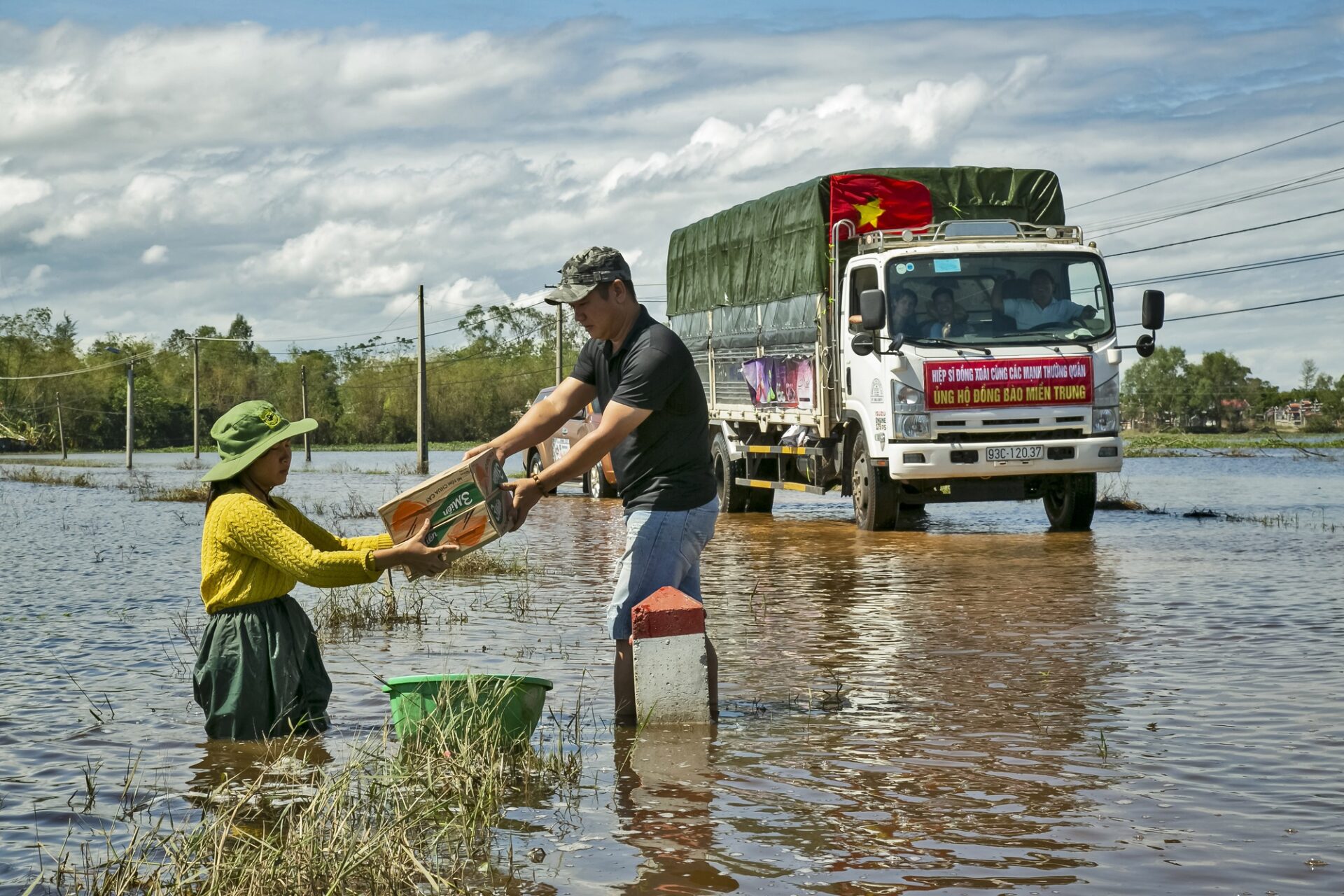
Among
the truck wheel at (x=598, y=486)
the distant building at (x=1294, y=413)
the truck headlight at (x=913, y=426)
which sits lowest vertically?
the truck wheel at (x=598, y=486)

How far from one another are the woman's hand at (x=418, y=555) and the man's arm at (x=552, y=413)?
0.96 metres

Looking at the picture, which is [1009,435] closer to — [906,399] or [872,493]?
[906,399]

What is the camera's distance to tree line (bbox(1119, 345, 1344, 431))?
100 metres

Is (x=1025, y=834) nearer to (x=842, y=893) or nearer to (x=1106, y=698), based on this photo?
(x=842, y=893)

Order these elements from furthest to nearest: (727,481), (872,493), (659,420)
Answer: (727,481)
(872,493)
(659,420)

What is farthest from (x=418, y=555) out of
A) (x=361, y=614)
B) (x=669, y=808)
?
(x=361, y=614)

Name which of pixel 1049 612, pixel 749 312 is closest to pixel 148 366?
pixel 749 312

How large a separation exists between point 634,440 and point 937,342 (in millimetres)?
9953

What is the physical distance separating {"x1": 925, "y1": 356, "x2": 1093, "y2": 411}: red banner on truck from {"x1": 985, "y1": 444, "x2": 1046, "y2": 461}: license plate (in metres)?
0.44

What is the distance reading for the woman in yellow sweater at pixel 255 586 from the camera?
216 inches

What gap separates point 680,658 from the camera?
6.48 m

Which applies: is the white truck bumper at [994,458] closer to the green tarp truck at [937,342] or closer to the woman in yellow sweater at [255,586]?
the green tarp truck at [937,342]

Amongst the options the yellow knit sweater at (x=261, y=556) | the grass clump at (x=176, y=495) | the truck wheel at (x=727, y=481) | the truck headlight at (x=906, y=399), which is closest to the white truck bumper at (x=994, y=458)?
the truck headlight at (x=906, y=399)

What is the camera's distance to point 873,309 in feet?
50.2
